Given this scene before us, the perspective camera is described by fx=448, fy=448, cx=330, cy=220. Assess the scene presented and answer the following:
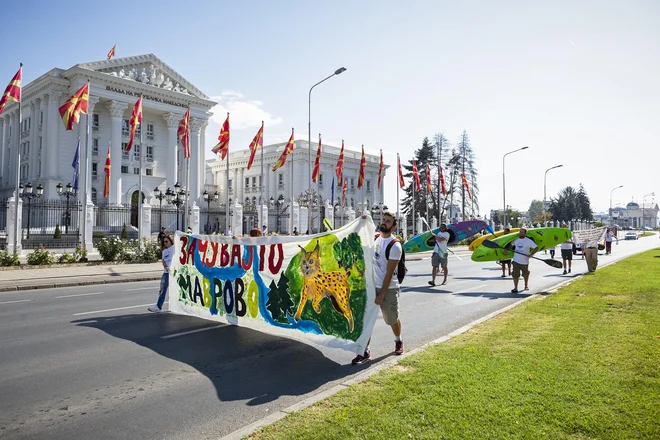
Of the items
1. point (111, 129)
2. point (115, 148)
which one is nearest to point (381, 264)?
point (115, 148)

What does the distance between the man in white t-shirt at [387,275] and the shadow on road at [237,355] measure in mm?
784

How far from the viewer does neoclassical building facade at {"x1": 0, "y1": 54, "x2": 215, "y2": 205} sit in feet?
145

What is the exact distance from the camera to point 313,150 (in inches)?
2982

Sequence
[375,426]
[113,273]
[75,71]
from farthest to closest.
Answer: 1. [75,71]
2. [113,273]
3. [375,426]

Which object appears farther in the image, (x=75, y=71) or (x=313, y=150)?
(x=313, y=150)

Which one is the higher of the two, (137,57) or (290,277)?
(137,57)

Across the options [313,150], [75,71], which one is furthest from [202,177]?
[313,150]

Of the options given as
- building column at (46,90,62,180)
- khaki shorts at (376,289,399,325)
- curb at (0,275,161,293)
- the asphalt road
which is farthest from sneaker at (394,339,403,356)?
building column at (46,90,62,180)

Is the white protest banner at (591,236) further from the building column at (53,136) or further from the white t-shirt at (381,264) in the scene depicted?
the building column at (53,136)

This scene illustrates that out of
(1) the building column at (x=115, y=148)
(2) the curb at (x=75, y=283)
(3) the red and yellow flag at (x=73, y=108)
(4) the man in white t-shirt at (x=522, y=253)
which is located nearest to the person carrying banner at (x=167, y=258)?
(2) the curb at (x=75, y=283)

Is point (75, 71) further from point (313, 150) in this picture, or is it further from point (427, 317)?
point (427, 317)

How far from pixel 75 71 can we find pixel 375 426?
48.9 metres

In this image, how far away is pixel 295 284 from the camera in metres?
6.68

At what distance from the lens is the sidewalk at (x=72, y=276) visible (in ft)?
48.8
